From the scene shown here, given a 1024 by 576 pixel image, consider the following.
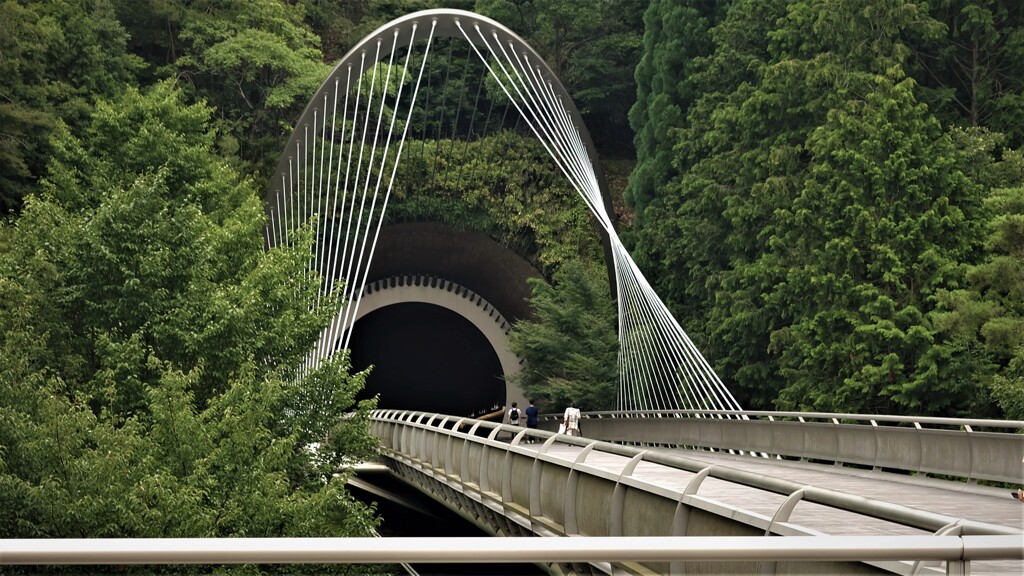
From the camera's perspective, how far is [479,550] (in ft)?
8.80

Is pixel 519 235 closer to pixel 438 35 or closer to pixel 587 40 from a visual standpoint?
pixel 587 40

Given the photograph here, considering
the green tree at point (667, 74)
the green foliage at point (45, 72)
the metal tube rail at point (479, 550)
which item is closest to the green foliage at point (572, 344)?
the green tree at point (667, 74)

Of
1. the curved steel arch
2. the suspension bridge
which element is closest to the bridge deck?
the suspension bridge

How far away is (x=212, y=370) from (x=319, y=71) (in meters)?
34.4

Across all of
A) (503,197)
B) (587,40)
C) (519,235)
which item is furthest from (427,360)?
(587,40)

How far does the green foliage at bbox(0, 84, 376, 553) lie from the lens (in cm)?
1611

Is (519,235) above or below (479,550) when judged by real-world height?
above

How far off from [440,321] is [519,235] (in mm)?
8338

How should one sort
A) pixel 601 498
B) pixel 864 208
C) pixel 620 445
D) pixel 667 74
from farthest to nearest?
pixel 667 74, pixel 864 208, pixel 620 445, pixel 601 498

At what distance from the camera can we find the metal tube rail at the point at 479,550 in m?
2.58

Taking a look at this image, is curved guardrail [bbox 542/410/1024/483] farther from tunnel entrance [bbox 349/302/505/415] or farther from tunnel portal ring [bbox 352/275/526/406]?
tunnel entrance [bbox 349/302/505/415]

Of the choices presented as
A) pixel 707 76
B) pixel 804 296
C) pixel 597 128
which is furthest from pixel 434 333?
pixel 804 296

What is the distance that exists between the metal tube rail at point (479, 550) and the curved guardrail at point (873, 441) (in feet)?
38.4

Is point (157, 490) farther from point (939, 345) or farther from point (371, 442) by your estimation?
point (939, 345)
